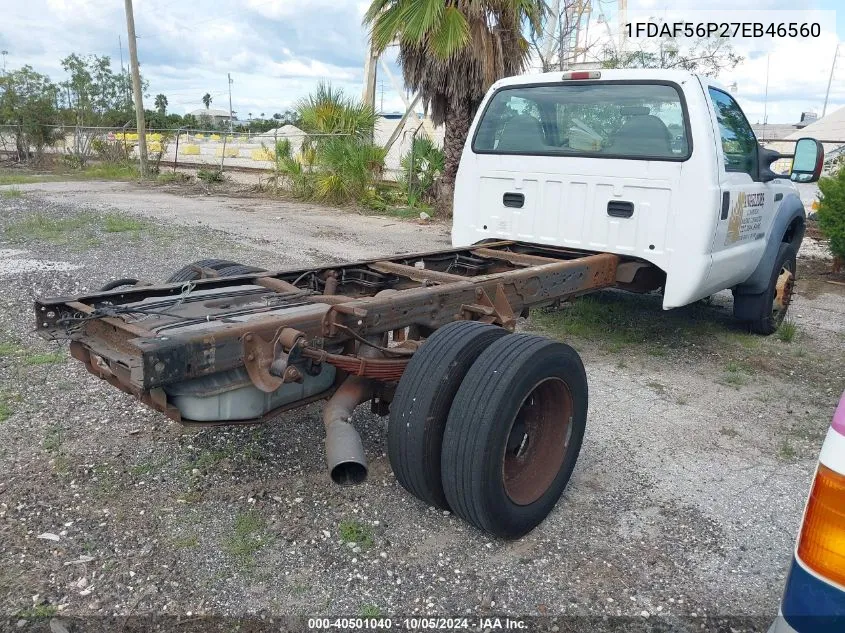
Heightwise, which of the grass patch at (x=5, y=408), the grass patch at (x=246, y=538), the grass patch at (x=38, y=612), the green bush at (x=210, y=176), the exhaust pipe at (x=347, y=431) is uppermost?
the green bush at (x=210, y=176)

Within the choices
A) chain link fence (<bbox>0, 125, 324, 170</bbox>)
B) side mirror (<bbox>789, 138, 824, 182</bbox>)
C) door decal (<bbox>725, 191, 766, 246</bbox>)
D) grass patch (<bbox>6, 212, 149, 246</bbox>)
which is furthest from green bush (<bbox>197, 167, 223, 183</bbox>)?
side mirror (<bbox>789, 138, 824, 182</bbox>)

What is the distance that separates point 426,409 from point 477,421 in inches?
8.9

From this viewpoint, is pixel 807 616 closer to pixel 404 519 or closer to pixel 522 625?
pixel 522 625

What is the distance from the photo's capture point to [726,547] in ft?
10.2

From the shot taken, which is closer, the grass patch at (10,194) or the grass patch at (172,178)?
the grass patch at (10,194)

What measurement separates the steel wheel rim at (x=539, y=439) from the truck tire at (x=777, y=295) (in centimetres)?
380

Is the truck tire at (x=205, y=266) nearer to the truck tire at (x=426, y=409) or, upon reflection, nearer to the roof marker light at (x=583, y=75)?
the truck tire at (x=426, y=409)

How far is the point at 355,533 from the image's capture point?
3098mm

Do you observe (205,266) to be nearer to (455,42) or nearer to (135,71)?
(455,42)

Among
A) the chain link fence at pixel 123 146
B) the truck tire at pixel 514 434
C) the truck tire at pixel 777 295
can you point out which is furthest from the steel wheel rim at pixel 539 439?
the chain link fence at pixel 123 146

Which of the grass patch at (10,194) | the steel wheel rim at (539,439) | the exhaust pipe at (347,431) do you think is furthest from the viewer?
the grass patch at (10,194)

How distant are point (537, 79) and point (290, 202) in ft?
42.2

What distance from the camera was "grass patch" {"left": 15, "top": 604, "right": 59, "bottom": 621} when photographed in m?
2.51

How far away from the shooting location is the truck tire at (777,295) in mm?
6227
